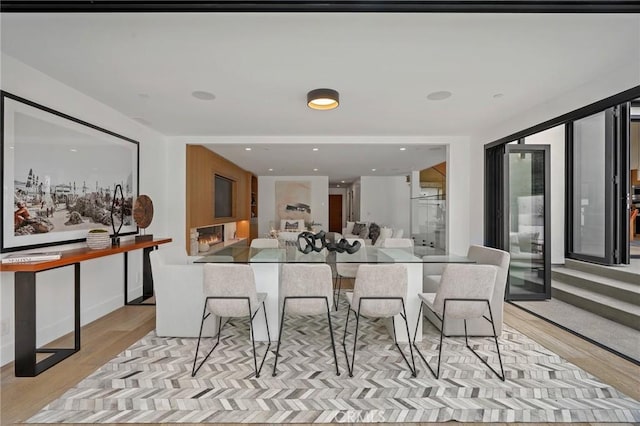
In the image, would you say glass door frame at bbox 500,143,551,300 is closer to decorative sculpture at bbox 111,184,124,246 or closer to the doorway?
decorative sculpture at bbox 111,184,124,246

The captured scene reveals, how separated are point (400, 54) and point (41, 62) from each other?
3.00 m

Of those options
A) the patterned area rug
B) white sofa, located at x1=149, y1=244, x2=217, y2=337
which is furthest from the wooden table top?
the patterned area rug

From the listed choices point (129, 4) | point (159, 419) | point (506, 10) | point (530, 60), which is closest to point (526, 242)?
point (530, 60)

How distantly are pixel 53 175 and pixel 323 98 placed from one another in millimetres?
2750

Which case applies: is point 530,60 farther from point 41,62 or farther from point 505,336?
point 41,62

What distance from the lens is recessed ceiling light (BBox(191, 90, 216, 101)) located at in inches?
126

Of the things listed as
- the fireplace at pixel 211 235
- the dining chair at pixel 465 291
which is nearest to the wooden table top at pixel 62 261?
the dining chair at pixel 465 291

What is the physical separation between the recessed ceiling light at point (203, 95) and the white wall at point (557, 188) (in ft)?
17.0

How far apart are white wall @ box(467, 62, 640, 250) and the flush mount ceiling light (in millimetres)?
2436

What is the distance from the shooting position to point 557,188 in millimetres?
5359

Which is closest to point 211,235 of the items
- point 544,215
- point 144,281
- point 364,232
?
point 144,281

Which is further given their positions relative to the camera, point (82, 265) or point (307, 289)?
point (82, 265)

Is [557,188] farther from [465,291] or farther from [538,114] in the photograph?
[465,291]

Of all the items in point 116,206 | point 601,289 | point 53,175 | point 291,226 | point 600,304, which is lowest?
point 600,304
